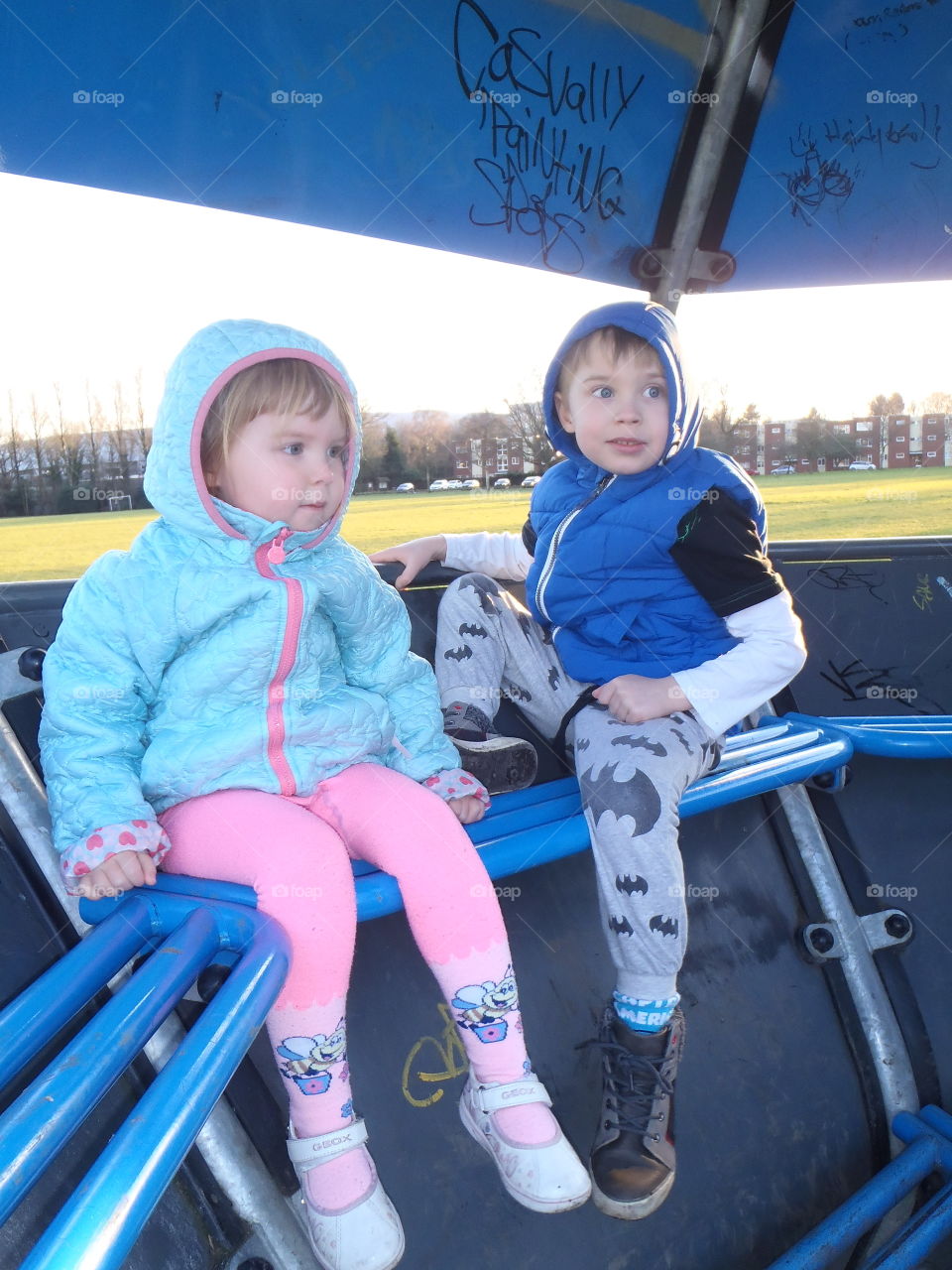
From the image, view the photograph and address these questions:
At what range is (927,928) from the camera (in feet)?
6.17

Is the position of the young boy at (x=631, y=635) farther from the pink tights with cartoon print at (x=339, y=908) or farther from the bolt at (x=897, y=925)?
the bolt at (x=897, y=925)

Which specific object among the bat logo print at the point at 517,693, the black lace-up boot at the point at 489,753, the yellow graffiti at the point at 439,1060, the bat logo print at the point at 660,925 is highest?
the bat logo print at the point at 517,693

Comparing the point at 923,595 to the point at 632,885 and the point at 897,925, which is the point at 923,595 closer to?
the point at 897,925

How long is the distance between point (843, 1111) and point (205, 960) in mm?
1209

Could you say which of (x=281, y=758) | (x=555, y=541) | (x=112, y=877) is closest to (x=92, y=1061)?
(x=112, y=877)

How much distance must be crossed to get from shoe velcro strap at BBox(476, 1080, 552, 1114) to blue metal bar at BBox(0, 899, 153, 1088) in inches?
17.5

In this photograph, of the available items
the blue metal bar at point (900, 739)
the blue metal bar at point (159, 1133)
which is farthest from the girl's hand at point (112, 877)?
the blue metal bar at point (900, 739)

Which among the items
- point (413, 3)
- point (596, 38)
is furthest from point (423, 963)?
point (596, 38)

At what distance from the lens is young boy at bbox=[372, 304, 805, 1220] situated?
4.37 feet

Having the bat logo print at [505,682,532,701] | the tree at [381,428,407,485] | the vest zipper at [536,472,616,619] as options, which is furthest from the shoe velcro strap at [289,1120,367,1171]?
the tree at [381,428,407,485]

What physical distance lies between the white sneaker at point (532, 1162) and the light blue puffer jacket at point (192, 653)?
17.8 inches

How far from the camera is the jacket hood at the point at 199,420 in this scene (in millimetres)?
1230

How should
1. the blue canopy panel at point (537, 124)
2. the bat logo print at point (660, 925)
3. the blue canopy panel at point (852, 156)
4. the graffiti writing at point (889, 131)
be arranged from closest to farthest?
1. the bat logo print at point (660, 925)
2. the blue canopy panel at point (537, 124)
3. the blue canopy panel at point (852, 156)
4. the graffiti writing at point (889, 131)

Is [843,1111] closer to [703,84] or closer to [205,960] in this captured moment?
[205,960]
